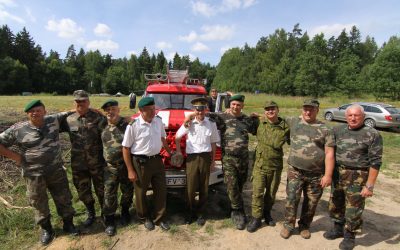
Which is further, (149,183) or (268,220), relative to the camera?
(268,220)

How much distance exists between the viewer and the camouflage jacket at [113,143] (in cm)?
438

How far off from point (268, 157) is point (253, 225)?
3.65 ft

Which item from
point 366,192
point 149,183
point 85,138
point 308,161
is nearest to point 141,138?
point 149,183

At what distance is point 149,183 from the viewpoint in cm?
457

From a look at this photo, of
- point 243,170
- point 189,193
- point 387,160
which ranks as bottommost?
point 387,160

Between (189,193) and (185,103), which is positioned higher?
(185,103)

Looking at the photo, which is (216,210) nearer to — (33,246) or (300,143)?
(300,143)

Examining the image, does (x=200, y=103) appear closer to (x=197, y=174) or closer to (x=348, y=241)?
(x=197, y=174)

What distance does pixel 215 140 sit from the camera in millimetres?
4727

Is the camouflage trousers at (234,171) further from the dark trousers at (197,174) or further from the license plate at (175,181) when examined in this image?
the license plate at (175,181)

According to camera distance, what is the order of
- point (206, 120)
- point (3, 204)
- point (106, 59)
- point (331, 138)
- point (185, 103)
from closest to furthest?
point (331, 138), point (206, 120), point (3, 204), point (185, 103), point (106, 59)

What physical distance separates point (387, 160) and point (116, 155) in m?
9.46

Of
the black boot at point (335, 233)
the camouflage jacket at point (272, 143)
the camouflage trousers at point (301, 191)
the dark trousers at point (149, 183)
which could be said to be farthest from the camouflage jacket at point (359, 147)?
the dark trousers at point (149, 183)

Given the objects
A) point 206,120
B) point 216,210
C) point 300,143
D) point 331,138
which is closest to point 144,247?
point 216,210
